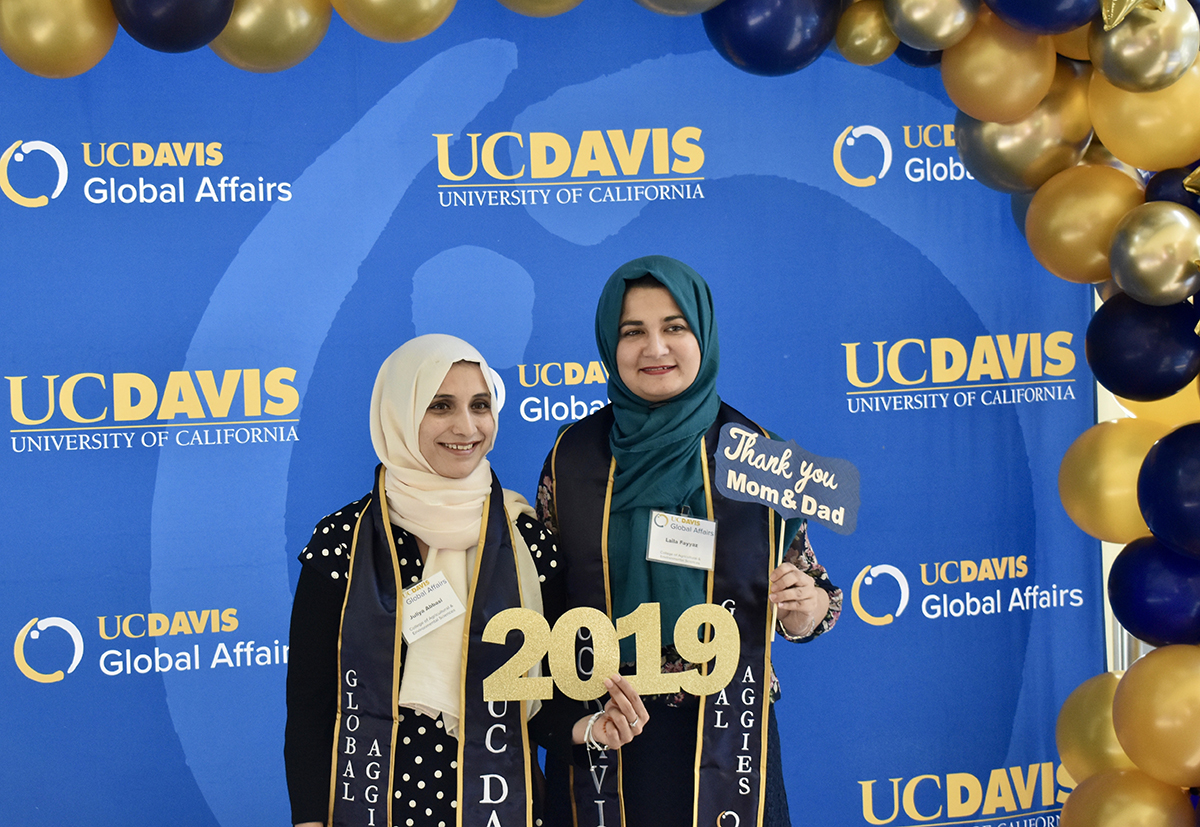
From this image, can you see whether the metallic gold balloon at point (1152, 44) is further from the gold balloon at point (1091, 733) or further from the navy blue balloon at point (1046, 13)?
the gold balloon at point (1091, 733)

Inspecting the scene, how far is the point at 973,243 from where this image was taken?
9.82 ft

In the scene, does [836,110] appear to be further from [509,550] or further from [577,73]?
[509,550]

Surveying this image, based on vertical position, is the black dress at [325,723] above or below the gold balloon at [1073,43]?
below

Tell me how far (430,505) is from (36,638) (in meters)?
1.54

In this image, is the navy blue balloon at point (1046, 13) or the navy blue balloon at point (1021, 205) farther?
the navy blue balloon at point (1021, 205)

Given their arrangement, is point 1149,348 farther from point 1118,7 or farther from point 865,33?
point 865,33

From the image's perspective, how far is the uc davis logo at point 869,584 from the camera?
9.68ft

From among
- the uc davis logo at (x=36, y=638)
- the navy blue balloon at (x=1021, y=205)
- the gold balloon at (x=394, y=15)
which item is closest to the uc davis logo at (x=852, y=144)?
the navy blue balloon at (x=1021, y=205)

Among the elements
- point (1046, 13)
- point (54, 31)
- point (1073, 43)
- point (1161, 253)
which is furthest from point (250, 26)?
point (1161, 253)

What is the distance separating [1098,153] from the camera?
178 centimetres

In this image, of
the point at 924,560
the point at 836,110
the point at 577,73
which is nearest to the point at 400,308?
the point at 577,73

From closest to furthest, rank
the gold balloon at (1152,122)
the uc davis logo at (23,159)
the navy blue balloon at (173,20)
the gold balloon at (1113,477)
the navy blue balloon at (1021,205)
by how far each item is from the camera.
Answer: the navy blue balloon at (173,20) < the gold balloon at (1152,122) < the gold balloon at (1113,477) < the navy blue balloon at (1021,205) < the uc davis logo at (23,159)

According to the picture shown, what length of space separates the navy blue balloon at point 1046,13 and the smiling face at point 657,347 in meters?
0.66

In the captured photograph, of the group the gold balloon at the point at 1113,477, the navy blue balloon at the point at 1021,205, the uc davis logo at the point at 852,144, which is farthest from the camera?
the uc davis logo at the point at 852,144
